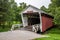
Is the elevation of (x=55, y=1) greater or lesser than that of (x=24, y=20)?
greater

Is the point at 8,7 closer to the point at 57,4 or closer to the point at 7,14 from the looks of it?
the point at 7,14

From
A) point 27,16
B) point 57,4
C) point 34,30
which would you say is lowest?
point 34,30

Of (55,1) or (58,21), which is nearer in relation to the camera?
(58,21)

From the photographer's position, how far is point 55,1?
3023cm

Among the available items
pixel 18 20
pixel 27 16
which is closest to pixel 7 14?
pixel 27 16

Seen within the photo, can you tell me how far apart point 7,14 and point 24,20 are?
6018 millimetres

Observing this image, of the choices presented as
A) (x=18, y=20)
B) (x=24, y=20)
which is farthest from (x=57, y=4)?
(x=18, y=20)

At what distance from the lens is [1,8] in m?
31.1

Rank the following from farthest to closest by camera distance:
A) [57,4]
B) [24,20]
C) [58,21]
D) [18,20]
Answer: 1. [18,20]
2. [57,4]
3. [24,20]
4. [58,21]

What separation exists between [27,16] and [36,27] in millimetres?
5046

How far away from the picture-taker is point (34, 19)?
92.6ft

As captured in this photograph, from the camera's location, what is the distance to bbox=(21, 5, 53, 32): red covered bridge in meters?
A: 23.2

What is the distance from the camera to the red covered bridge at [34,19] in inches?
912

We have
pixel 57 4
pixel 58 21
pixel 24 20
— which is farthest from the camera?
pixel 57 4
